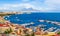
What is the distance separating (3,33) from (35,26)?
0.75 meters

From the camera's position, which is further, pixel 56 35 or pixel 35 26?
pixel 35 26

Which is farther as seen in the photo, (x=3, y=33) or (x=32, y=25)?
(x=32, y=25)

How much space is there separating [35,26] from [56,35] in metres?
0.63

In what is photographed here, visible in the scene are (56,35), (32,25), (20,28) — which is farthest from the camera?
(32,25)

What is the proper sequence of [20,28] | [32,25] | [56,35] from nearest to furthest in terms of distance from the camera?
[56,35], [20,28], [32,25]

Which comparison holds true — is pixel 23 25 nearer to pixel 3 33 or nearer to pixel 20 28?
pixel 20 28

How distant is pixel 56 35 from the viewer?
135 inches

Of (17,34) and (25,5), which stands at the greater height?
(25,5)

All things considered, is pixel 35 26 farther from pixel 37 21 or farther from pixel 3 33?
pixel 3 33

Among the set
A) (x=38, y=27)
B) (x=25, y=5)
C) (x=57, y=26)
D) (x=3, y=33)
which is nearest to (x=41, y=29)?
(x=38, y=27)

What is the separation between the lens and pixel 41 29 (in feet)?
12.7

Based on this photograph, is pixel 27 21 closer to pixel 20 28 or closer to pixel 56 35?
pixel 20 28

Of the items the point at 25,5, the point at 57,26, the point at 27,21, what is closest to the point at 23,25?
the point at 27,21

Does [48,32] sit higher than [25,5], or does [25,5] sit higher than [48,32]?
[25,5]
